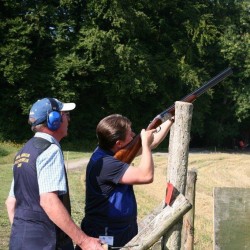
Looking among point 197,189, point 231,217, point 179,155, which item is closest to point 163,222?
point 179,155

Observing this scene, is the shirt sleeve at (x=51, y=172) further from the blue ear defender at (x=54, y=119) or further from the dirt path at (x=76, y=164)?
the dirt path at (x=76, y=164)

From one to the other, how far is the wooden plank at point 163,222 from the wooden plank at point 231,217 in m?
2.01

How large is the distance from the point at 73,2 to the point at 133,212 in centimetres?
2989

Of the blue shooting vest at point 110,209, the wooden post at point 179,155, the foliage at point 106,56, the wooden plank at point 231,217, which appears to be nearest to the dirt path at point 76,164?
the foliage at point 106,56

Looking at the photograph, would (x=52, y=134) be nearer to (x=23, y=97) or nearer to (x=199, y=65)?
(x=23, y=97)

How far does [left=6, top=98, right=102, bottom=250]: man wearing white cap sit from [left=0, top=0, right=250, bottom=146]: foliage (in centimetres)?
2650

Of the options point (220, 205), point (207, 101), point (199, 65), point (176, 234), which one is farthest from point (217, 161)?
point (176, 234)

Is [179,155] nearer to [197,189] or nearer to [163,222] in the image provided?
[163,222]

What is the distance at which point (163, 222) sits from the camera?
12.2ft

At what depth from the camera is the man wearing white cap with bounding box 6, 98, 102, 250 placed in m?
3.11

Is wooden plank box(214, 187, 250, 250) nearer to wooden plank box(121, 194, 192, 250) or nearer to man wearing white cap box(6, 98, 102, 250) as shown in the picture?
wooden plank box(121, 194, 192, 250)

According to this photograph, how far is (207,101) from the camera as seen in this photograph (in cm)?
3584

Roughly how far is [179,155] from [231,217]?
1.97 metres

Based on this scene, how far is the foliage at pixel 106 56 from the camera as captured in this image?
98.5 feet
